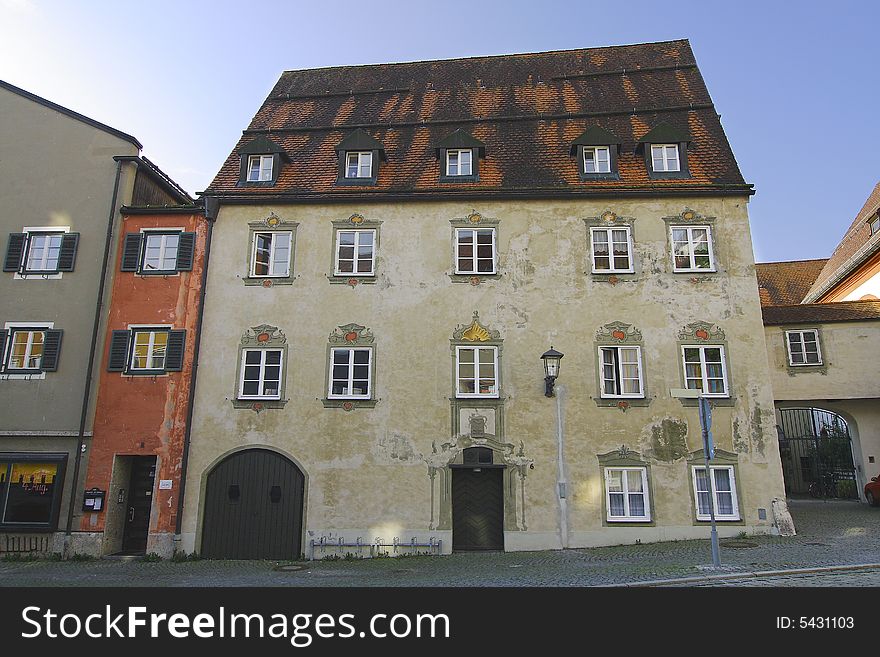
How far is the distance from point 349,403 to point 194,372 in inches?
175

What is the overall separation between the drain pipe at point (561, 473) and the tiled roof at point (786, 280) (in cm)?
2262

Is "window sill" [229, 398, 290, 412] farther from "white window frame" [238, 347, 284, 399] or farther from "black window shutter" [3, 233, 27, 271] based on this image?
"black window shutter" [3, 233, 27, 271]

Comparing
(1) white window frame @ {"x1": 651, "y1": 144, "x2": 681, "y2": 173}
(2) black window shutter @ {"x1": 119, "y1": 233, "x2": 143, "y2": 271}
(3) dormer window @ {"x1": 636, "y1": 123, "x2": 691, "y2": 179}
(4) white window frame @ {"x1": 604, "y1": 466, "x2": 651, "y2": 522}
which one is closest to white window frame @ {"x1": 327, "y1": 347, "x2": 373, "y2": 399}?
(2) black window shutter @ {"x1": 119, "y1": 233, "x2": 143, "y2": 271}

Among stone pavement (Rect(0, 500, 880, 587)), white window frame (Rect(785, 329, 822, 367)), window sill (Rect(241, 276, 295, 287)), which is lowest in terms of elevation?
stone pavement (Rect(0, 500, 880, 587))

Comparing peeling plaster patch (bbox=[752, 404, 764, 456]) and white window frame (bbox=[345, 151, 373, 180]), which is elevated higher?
white window frame (bbox=[345, 151, 373, 180])

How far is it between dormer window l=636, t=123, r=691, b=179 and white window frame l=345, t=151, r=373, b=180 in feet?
26.8

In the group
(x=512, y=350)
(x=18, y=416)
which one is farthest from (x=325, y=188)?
(x=18, y=416)

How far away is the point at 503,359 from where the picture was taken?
1745cm

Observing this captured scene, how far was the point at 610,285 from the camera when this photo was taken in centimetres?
1778

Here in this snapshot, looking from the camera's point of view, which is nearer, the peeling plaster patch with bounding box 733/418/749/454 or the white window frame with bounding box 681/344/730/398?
the peeling plaster patch with bounding box 733/418/749/454

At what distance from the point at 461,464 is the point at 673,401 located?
5828mm

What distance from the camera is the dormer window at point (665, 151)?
1884cm

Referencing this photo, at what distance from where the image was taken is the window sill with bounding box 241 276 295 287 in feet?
60.2

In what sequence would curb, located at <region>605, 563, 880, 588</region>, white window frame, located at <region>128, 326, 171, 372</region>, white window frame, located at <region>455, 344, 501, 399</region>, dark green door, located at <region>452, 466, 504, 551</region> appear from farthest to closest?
1. white window frame, located at <region>128, 326, 171, 372</region>
2. white window frame, located at <region>455, 344, 501, 399</region>
3. dark green door, located at <region>452, 466, 504, 551</region>
4. curb, located at <region>605, 563, 880, 588</region>
